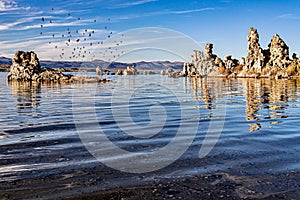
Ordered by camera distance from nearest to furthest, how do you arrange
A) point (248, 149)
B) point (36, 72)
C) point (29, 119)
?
point (248, 149), point (29, 119), point (36, 72)

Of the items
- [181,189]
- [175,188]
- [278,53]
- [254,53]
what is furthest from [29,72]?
[254,53]

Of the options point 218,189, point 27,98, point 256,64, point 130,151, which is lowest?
point 218,189

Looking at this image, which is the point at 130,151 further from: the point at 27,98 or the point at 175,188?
the point at 27,98

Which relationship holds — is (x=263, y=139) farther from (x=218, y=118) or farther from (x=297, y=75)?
(x=297, y=75)

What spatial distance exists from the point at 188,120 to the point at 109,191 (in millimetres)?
10567

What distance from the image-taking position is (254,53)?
16650cm

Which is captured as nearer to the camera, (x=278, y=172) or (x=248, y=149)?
(x=278, y=172)

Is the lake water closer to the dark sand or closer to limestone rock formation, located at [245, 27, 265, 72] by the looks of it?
the dark sand

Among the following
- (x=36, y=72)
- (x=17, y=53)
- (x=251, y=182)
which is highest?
(x=17, y=53)

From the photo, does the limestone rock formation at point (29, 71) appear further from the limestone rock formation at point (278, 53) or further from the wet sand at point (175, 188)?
the limestone rock formation at point (278, 53)

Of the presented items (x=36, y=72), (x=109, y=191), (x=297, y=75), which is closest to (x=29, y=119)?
(x=109, y=191)

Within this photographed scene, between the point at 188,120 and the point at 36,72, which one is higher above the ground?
the point at 36,72

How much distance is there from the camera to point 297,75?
412 feet

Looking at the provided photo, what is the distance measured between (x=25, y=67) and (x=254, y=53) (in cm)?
11787
